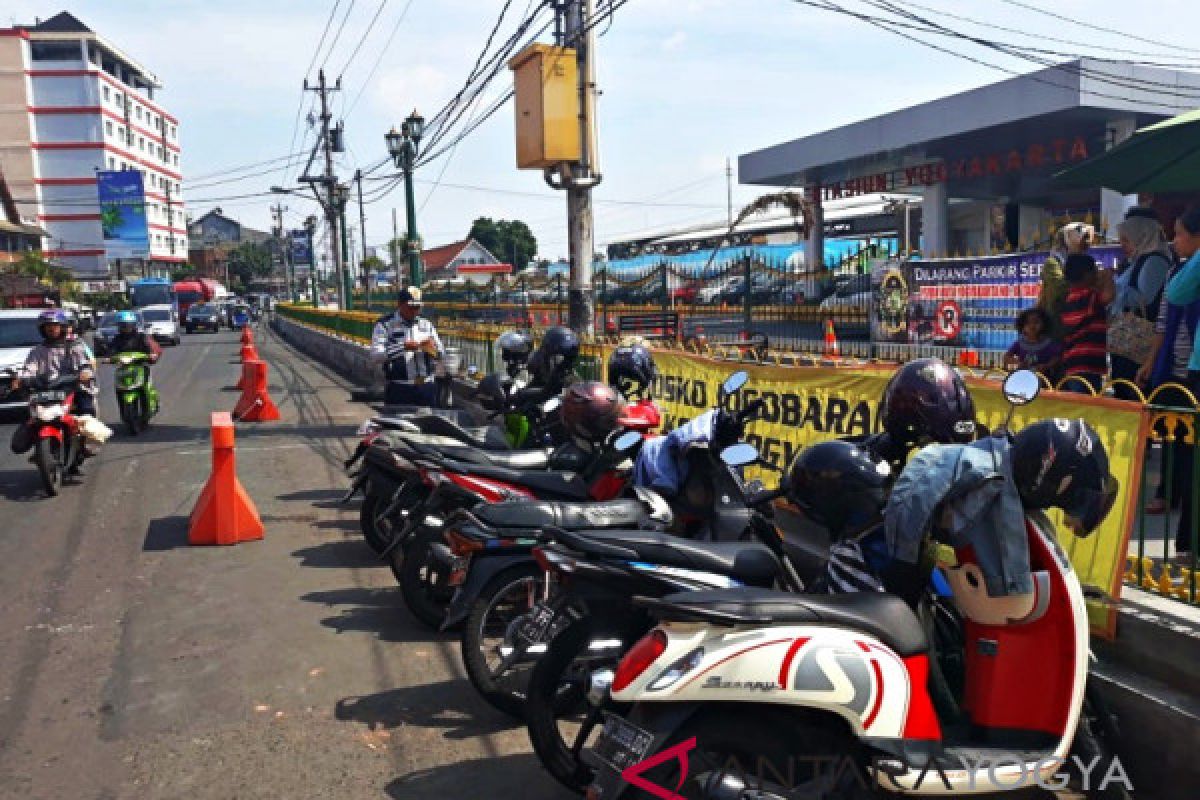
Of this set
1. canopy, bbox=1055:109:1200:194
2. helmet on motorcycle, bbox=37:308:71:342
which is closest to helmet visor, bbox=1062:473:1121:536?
canopy, bbox=1055:109:1200:194

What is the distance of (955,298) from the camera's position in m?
14.2

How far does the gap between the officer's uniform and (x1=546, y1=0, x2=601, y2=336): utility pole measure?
2.34 m

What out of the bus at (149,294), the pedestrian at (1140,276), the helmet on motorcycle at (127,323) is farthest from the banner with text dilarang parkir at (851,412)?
the bus at (149,294)

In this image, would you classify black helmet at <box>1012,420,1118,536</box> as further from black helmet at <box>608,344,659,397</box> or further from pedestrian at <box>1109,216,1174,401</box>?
black helmet at <box>608,344,659,397</box>

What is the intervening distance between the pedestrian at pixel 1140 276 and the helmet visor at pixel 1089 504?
10.4 ft

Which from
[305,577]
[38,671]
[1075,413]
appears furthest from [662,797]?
[305,577]

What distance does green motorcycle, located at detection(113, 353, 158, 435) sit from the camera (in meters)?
12.7

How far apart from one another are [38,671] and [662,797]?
12.6 feet

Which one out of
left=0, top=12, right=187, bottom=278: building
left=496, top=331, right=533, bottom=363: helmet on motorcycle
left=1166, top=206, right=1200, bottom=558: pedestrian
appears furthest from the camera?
left=0, top=12, right=187, bottom=278: building

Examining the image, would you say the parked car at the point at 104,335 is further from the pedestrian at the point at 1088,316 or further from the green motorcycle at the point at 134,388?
the pedestrian at the point at 1088,316

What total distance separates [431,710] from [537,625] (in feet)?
3.52

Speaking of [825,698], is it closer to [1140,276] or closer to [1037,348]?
[1140,276]

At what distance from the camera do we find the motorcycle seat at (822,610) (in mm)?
2783

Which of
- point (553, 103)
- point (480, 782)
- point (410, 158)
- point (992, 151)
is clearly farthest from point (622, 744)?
point (992, 151)
